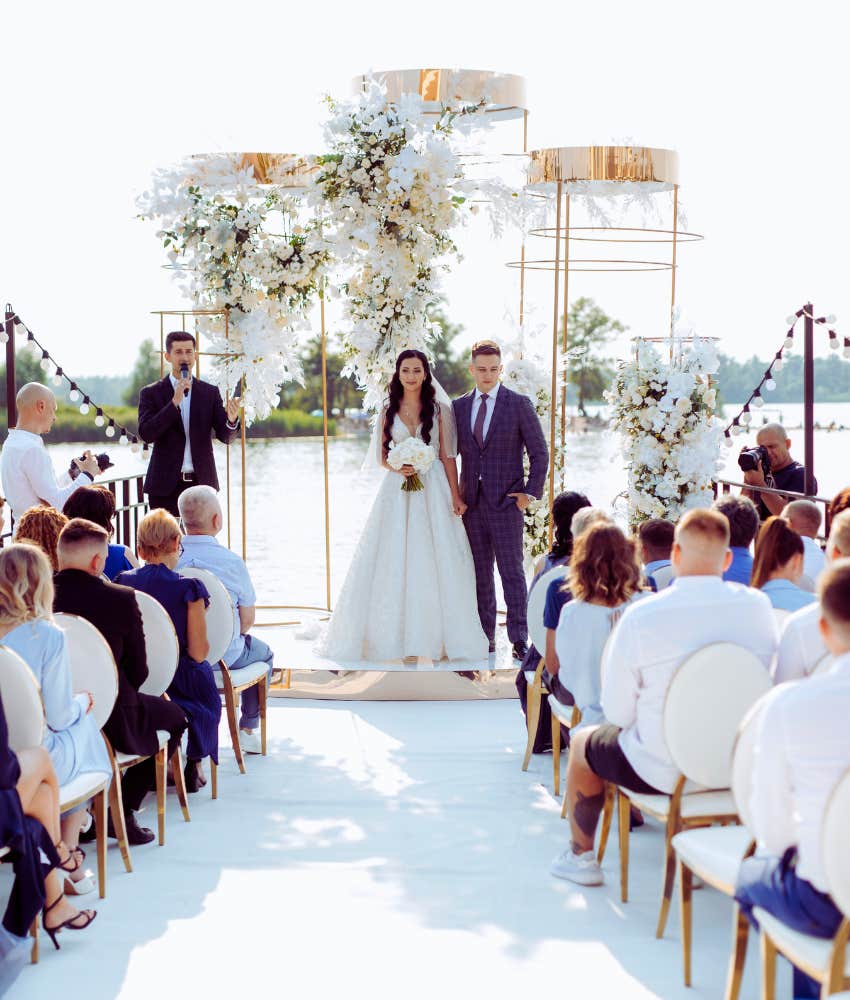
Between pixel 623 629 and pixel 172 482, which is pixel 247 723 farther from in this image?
pixel 623 629

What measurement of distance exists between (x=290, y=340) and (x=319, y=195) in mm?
931

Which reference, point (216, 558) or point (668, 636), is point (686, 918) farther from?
point (216, 558)

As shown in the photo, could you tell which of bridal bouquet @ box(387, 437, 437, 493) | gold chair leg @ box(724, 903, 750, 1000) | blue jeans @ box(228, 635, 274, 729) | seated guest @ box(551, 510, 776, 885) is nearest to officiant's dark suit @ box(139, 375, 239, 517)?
bridal bouquet @ box(387, 437, 437, 493)

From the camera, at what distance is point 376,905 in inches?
145

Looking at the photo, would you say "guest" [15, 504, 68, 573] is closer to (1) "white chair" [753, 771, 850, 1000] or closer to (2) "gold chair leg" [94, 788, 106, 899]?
(2) "gold chair leg" [94, 788, 106, 899]

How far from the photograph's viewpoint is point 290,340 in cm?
719

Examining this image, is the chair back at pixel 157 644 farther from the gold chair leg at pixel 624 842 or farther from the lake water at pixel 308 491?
the lake water at pixel 308 491

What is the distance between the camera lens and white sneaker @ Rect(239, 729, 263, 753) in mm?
5450

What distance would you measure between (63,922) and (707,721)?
186cm

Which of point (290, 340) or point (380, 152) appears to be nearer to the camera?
point (380, 152)

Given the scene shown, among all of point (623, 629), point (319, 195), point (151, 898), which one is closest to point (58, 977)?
point (151, 898)

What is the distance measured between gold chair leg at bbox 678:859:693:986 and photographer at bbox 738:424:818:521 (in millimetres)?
4391

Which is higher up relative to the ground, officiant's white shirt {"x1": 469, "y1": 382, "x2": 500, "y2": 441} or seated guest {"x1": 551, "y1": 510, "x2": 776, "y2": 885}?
officiant's white shirt {"x1": 469, "y1": 382, "x2": 500, "y2": 441}

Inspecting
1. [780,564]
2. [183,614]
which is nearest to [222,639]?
[183,614]
